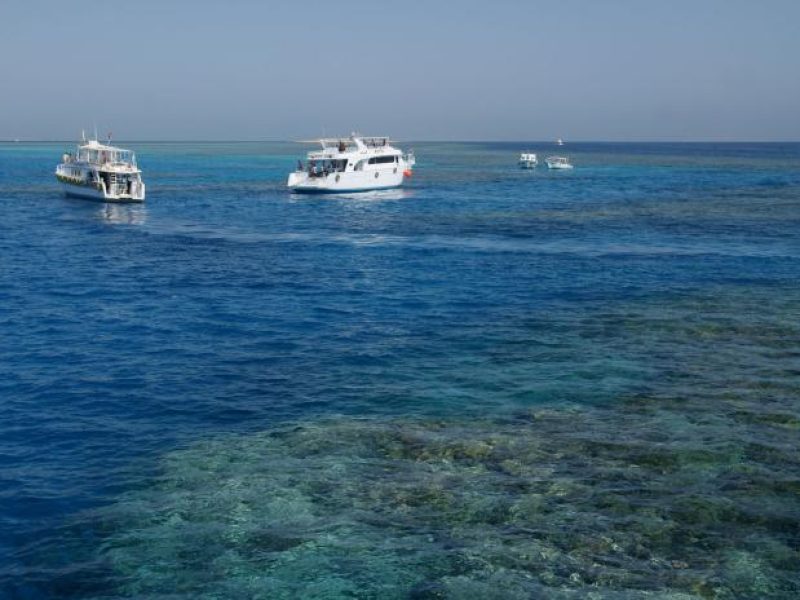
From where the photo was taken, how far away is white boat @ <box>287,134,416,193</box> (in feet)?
313

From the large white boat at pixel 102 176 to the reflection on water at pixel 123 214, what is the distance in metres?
1.50

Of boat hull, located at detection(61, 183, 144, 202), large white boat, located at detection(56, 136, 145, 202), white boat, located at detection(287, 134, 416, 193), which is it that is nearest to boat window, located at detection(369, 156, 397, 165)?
→ white boat, located at detection(287, 134, 416, 193)

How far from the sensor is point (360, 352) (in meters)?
27.4

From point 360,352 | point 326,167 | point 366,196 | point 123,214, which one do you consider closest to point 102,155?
point 123,214

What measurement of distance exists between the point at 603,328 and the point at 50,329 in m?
22.3

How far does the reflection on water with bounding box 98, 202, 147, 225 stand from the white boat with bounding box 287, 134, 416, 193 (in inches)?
860

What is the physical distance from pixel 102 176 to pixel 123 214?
12.0 metres

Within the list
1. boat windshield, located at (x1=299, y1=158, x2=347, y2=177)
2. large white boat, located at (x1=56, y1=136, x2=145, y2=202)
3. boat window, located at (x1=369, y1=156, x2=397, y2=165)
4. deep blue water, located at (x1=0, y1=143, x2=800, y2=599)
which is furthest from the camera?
boat window, located at (x1=369, y1=156, x2=397, y2=165)

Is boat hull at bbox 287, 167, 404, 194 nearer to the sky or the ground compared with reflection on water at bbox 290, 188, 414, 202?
nearer to the sky

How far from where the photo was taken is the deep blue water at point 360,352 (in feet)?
48.8

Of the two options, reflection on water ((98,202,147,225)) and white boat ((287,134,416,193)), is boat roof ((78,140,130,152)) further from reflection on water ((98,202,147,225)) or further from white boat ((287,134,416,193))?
white boat ((287,134,416,193))

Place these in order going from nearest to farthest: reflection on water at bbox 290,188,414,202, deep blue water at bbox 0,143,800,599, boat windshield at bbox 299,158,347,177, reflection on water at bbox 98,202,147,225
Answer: deep blue water at bbox 0,143,800,599 < reflection on water at bbox 98,202,147,225 < reflection on water at bbox 290,188,414,202 < boat windshield at bbox 299,158,347,177

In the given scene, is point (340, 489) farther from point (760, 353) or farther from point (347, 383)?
point (760, 353)

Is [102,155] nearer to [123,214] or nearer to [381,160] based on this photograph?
[123,214]
